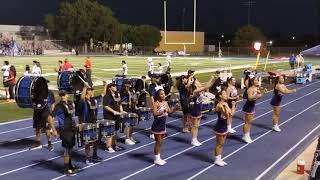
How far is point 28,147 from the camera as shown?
12883mm

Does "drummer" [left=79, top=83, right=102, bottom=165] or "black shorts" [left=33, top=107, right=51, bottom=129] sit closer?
"drummer" [left=79, top=83, right=102, bottom=165]

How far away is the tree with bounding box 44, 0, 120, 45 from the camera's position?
100 m

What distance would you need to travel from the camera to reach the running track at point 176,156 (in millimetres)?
10484

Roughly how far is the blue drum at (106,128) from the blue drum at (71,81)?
3385mm

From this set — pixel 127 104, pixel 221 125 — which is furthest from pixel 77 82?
pixel 221 125

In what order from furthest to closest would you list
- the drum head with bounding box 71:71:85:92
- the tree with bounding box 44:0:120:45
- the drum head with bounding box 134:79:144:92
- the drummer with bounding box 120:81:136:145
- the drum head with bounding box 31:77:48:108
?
the tree with bounding box 44:0:120:45, the drum head with bounding box 134:79:144:92, the drum head with bounding box 71:71:85:92, the drummer with bounding box 120:81:136:145, the drum head with bounding box 31:77:48:108

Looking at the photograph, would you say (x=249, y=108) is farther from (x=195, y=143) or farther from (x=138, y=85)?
(x=138, y=85)

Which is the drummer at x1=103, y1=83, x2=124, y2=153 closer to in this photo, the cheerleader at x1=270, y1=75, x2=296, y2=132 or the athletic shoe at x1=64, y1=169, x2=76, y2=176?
the athletic shoe at x1=64, y1=169, x2=76, y2=176

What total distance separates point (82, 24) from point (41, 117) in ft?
295

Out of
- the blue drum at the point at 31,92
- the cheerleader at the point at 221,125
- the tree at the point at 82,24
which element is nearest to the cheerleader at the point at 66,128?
the blue drum at the point at 31,92

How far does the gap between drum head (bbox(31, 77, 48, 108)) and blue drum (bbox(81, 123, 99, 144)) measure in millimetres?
2142

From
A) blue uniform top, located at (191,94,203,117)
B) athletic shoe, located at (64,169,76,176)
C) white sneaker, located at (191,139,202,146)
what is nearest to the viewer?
athletic shoe, located at (64,169,76,176)

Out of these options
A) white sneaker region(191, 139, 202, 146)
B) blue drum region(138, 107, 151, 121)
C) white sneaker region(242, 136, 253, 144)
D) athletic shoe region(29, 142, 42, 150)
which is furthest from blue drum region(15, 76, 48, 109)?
white sneaker region(242, 136, 253, 144)

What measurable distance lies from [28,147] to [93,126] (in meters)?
3.02
